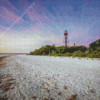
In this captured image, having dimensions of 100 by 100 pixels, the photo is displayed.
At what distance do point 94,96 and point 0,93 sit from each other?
3651 mm

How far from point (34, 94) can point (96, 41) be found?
24649 mm

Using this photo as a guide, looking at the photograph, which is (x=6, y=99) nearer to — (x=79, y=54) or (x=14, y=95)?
(x=14, y=95)

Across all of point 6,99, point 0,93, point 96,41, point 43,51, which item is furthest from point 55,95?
point 43,51

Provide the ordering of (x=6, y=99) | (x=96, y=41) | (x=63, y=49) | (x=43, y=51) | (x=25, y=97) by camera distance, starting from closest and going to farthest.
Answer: (x=6, y=99)
(x=25, y=97)
(x=96, y=41)
(x=63, y=49)
(x=43, y=51)

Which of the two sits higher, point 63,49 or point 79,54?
point 63,49

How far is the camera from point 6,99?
1924mm

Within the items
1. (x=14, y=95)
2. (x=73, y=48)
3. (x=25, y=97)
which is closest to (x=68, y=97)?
(x=25, y=97)

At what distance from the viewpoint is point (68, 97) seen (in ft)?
6.74

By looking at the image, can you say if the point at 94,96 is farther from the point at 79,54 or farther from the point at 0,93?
the point at 79,54

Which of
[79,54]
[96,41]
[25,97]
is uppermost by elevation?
[96,41]

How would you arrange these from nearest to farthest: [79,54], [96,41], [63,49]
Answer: [79,54]
[96,41]
[63,49]

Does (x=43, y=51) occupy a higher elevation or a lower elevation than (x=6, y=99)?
higher

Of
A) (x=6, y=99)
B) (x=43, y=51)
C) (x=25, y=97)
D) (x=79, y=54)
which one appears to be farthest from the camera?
(x=43, y=51)

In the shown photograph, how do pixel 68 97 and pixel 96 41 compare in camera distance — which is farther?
pixel 96 41
